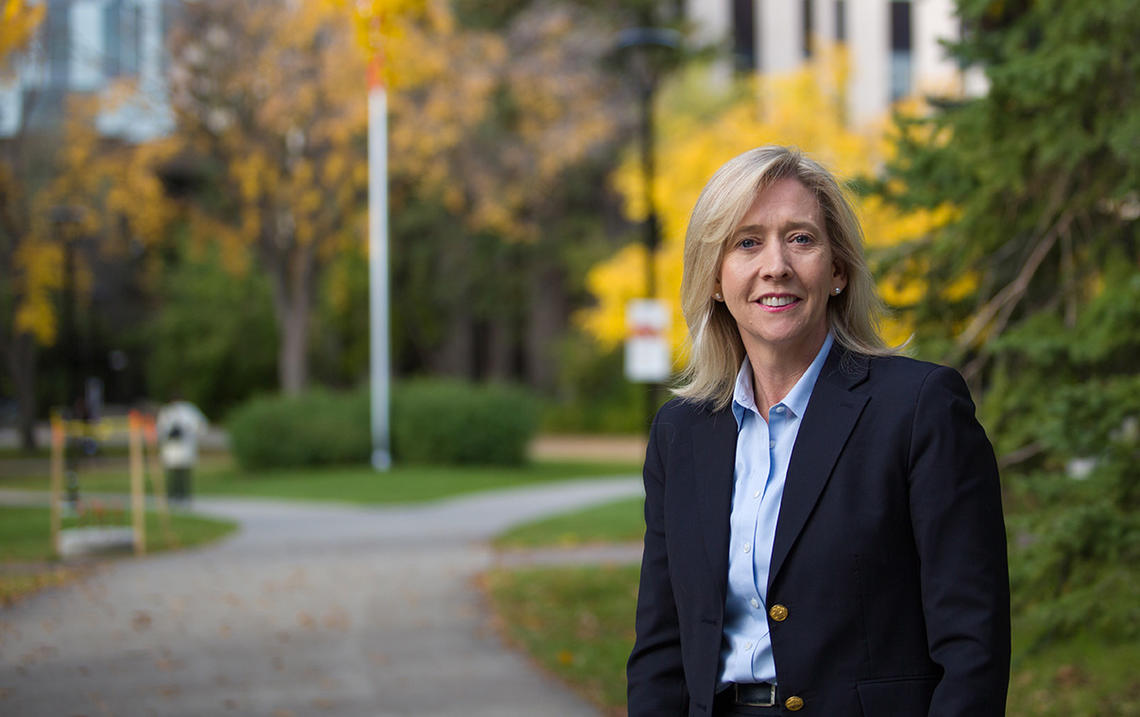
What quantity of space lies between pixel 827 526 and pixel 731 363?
505 mm

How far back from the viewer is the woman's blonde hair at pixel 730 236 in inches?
94.1

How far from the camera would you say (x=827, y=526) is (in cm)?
223

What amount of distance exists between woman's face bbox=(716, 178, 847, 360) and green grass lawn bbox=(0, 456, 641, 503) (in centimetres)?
1903

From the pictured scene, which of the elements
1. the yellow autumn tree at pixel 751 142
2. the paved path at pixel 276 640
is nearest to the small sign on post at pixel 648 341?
the paved path at pixel 276 640

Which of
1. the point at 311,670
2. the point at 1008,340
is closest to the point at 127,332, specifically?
the point at 311,670

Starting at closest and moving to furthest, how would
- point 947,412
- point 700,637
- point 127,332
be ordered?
point 947,412
point 700,637
point 127,332

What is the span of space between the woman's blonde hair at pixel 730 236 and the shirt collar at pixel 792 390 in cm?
4

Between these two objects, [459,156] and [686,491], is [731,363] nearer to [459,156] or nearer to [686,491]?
[686,491]

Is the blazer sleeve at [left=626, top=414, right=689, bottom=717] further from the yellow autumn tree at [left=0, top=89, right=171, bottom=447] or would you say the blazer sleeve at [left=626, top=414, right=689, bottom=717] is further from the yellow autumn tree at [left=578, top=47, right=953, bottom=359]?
the yellow autumn tree at [left=0, top=89, right=171, bottom=447]

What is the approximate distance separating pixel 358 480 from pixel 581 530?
8594mm

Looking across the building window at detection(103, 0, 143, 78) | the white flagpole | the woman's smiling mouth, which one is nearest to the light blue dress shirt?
the woman's smiling mouth

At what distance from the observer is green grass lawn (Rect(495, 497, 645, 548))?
610 inches

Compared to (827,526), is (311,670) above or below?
below

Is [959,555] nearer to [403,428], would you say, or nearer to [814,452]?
[814,452]
